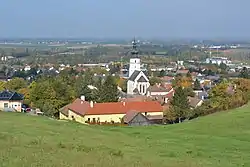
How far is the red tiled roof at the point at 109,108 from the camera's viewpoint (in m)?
64.1

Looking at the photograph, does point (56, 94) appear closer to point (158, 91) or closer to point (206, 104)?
point (206, 104)

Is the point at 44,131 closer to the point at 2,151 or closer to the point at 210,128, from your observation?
the point at 2,151

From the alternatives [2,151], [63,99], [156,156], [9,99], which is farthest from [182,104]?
[2,151]

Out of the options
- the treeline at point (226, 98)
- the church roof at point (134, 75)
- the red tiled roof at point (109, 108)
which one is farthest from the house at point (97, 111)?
the church roof at point (134, 75)

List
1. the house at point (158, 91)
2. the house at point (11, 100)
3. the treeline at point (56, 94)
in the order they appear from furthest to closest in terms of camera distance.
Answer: the house at point (158, 91) → the house at point (11, 100) → the treeline at point (56, 94)

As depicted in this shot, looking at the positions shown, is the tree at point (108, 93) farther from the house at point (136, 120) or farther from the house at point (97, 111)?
the house at point (136, 120)

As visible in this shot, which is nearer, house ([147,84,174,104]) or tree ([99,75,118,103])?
tree ([99,75,118,103])

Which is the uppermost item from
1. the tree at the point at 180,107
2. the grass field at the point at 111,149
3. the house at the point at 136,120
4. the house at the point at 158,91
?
the grass field at the point at 111,149

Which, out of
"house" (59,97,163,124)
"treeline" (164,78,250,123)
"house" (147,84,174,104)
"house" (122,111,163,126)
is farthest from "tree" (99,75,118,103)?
"house" (147,84,174,104)

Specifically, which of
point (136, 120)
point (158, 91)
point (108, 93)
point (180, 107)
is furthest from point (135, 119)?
point (158, 91)

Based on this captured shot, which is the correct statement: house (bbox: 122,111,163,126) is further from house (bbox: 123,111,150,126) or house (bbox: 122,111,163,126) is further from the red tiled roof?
the red tiled roof

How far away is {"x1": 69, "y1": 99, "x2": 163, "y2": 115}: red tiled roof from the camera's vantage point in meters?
64.1

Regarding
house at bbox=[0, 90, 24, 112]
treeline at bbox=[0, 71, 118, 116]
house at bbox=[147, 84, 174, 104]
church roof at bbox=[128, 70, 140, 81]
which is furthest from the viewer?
church roof at bbox=[128, 70, 140, 81]

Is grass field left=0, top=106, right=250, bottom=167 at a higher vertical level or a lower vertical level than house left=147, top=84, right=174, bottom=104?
higher
